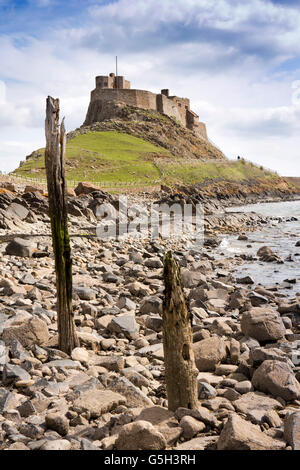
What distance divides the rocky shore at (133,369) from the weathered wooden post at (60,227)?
0.40 metres

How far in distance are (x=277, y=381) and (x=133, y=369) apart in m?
2.12

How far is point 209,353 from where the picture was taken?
7004 millimetres

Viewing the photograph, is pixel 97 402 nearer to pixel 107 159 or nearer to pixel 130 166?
pixel 130 166

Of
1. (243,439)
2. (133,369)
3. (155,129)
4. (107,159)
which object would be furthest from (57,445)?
(155,129)

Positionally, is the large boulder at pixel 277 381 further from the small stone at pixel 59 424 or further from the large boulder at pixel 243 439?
the small stone at pixel 59 424

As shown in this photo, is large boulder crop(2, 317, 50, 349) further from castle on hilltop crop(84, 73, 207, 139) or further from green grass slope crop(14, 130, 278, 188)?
castle on hilltop crop(84, 73, 207, 139)

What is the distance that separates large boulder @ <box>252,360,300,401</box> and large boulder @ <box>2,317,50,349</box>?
11.4 ft

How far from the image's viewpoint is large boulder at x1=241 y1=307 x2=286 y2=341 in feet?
27.4

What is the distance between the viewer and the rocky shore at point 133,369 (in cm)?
445

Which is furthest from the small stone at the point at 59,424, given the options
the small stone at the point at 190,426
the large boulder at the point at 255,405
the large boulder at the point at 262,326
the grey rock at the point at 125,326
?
the large boulder at the point at 262,326

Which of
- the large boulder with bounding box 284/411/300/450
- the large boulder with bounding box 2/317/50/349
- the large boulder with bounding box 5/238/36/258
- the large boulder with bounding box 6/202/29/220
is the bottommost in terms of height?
the large boulder with bounding box 284/411/300/450

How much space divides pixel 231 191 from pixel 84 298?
6720 centimetres

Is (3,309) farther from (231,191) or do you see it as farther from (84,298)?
(231,191)

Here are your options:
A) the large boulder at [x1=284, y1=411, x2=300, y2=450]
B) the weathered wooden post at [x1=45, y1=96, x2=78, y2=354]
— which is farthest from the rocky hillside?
the large boulder at [x1=284, y1=411, x2=300, y2=450]
